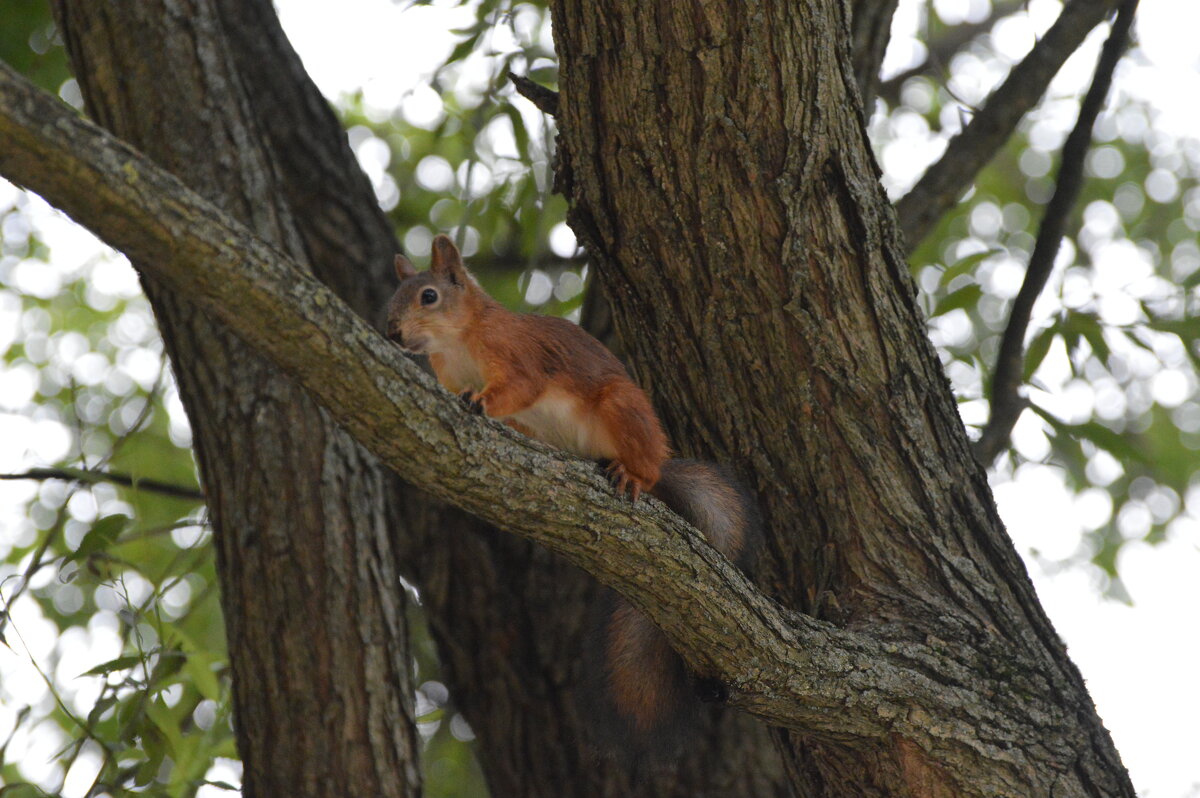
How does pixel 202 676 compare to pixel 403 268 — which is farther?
pixel 403 268

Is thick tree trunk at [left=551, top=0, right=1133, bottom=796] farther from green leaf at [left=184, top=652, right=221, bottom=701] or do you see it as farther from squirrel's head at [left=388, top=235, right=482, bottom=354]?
green leaf at [left=184, top=652, right=221, bottom=701]

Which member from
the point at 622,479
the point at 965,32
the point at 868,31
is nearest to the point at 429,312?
the point at 622,479

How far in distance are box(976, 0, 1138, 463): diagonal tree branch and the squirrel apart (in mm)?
1017

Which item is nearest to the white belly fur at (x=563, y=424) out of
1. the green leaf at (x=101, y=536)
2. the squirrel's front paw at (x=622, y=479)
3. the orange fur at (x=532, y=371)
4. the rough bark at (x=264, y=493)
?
the orange fur at (x=532, y=371)

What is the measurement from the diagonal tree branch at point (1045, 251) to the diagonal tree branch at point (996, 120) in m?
0.11

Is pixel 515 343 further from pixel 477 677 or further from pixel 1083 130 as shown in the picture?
pixel 1083 130

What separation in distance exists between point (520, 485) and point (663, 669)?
0.87 meters

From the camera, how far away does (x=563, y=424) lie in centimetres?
254

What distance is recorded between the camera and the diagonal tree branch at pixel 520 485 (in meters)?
1.30

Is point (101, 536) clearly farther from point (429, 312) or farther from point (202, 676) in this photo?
point (429, 312)

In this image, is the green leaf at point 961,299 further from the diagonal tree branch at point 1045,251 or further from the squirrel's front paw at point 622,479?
the squirrel's front paw at point 622,479

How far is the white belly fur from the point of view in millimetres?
2475

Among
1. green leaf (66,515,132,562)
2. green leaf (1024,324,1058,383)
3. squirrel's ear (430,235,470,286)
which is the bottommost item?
green leaf (66,515,132,562)

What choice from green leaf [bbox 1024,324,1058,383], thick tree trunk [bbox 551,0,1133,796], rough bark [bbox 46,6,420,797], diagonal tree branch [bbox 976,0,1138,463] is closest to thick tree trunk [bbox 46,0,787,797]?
rough bark [bbox 46,6,420,797]
